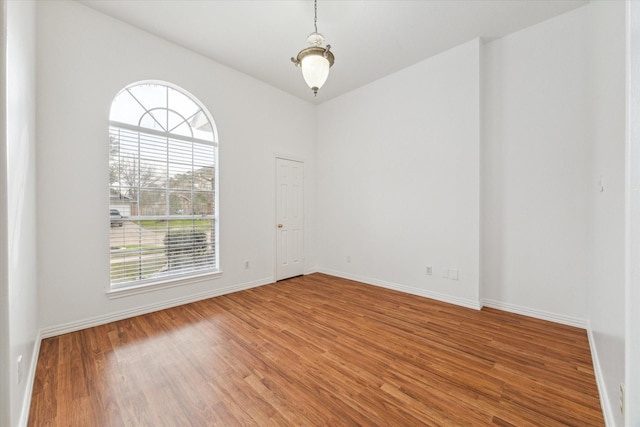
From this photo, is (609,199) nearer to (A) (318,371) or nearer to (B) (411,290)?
(A) (318,371)

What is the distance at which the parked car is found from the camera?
283 cm

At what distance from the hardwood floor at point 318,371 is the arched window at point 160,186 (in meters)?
0.68

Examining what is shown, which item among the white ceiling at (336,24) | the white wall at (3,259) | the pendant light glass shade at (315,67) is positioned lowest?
the white wall at (3,259)

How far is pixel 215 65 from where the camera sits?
3.62 meters

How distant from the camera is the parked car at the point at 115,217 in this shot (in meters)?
2.83

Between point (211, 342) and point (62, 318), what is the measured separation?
1549 millimetres

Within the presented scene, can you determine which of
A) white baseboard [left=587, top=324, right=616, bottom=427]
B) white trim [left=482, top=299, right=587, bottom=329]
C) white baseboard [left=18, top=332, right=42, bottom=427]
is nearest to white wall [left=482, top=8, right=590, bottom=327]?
white trim [left=482, top=299, right=587, bottom=329]

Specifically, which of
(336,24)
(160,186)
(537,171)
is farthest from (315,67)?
(537,171)

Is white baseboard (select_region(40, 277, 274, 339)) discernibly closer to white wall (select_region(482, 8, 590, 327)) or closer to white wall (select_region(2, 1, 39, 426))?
white wall (select_region(2, 1, 39, 426))

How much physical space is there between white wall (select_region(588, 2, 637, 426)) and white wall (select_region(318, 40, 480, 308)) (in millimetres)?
1129

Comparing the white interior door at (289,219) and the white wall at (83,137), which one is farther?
the white interior door at (289,219)

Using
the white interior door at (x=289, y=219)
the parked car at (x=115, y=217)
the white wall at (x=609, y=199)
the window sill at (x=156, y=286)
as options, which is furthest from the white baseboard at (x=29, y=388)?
the white wall at (x=609, y=199)

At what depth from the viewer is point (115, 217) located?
2.85 metres

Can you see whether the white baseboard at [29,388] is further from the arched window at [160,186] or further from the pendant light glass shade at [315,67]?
the pendant light glass shade at [315,67]
